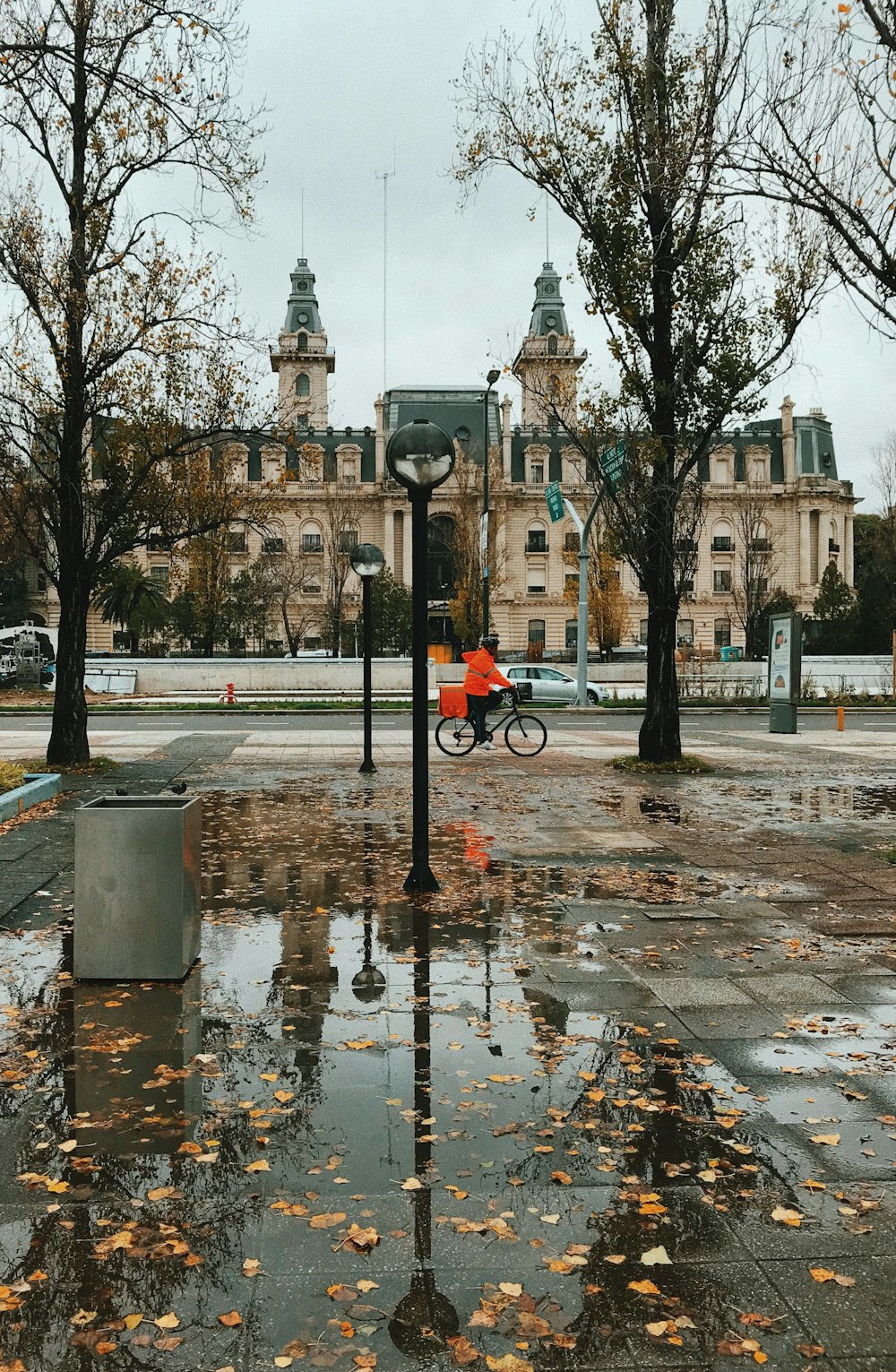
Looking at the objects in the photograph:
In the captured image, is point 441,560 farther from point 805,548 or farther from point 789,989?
point 789,989

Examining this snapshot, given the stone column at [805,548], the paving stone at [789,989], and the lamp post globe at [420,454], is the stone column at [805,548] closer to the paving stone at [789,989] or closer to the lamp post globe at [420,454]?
the lamp post globe at [420,454]

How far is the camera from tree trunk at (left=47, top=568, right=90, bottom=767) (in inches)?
613

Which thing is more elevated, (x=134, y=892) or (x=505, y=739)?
(x=134, y=892)

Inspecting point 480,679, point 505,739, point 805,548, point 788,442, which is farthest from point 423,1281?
point 788,442

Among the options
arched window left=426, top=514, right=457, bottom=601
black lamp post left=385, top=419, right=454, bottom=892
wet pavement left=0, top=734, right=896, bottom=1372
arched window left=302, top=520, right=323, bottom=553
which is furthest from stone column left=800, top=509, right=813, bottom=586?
black lamp post left=385, top=419, right=454, bottom=892

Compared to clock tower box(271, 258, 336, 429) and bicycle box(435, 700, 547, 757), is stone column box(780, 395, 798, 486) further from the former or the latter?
bicycle box(435, 700, 547, 757)

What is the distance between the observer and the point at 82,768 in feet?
50.6

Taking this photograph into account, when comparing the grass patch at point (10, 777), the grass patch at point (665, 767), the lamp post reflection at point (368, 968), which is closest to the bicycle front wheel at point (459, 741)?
the grass patch at point (665, 767)

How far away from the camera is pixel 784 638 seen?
2153 centimetres

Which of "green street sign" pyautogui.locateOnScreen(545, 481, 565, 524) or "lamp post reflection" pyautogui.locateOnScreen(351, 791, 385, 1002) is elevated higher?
"green street sign" pyautogui.locateOnScreen(545, 481, 565, 524)

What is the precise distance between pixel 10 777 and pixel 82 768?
2753 millimetres

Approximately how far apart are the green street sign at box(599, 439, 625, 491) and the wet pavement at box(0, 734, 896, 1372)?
28.5ft

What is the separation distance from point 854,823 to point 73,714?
9933 millimetres

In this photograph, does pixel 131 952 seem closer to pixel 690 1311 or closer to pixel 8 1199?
pixel 8 1199
